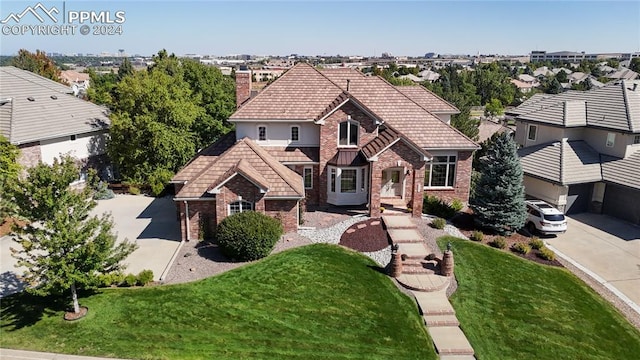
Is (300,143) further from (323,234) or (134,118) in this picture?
(134,118)

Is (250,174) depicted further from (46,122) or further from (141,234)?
(46,122)

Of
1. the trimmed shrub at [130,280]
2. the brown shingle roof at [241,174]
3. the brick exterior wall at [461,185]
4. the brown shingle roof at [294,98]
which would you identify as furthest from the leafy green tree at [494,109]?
the trimmed shrub at [130,280]

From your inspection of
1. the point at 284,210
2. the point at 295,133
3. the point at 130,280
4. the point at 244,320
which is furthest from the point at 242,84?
the point at 244,320

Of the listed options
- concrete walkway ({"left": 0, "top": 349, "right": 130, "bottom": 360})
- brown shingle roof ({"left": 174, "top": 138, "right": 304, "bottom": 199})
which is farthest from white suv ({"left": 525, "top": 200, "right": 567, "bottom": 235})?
concrete walkway ({"left": 0, "top": 349, "right": 130, "bottom": 360})

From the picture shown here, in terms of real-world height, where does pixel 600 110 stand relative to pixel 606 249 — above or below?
above

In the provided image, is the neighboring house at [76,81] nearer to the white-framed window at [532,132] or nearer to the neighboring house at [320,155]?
the neighboring house at [320,155]

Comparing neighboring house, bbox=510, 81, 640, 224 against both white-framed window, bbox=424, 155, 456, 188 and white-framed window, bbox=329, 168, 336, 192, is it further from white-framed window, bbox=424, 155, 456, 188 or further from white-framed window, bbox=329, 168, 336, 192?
white-framed window, bbox=329, 168, 336, 192

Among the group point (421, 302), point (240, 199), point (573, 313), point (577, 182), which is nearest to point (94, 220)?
point (240, 199)
